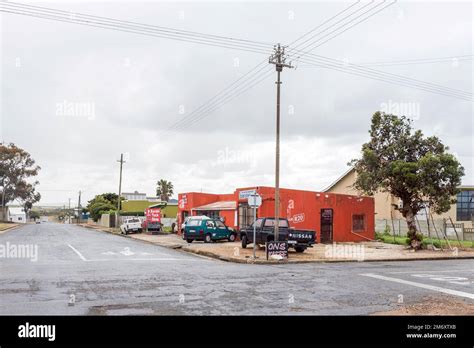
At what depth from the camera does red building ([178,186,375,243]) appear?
109ft

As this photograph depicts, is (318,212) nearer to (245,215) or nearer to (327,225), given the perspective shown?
(327,225)

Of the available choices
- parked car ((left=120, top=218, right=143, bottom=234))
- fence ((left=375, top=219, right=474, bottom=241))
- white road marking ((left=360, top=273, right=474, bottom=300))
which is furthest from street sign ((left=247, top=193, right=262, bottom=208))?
parked car ((left=120, top=218, right=143, bottom=234))

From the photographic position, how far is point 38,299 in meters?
10.0

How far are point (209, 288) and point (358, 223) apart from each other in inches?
1036

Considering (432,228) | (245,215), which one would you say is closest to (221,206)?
(245,215)

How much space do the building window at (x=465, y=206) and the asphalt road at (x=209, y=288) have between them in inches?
1591

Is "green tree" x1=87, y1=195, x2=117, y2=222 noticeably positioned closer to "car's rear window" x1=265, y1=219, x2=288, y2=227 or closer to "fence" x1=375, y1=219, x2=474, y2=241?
"fence" x1=375, y1=219, x2=474, y2=241

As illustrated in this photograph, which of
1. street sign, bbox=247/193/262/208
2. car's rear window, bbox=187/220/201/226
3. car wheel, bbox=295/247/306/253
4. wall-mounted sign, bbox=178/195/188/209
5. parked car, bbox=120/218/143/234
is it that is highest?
wall-mounted sign, bbox=178/195/188/209

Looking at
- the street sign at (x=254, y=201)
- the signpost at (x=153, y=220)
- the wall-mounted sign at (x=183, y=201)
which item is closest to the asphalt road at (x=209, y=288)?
Answer: the street sign at (x=254, y=201)

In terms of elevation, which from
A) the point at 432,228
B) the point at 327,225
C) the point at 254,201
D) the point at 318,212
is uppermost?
the point at 254,201

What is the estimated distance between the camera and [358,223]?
119 ft
